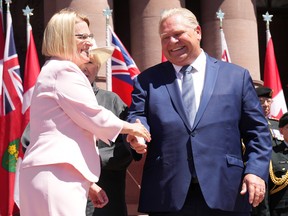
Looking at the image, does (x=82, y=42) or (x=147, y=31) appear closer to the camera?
(x=82, y=42)

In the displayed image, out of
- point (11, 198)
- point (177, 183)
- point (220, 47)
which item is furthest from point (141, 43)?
point (177, 183)

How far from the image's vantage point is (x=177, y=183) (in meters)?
Answer: 4.72

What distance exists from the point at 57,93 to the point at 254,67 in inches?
375

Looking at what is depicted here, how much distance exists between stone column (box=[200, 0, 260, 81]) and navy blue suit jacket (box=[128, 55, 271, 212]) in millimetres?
8297

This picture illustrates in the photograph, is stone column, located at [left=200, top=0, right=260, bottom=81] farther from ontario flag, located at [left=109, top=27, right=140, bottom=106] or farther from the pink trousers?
the pink trousers

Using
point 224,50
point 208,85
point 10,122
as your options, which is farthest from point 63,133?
point 224,50

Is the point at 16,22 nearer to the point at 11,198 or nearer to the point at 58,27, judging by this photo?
the point at 11,198

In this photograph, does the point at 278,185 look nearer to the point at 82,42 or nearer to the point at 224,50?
the point at 82,42

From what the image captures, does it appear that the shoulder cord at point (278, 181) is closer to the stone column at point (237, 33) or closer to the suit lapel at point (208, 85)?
the suit lapel at point (208, 85)

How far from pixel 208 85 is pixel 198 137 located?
0.39 metres

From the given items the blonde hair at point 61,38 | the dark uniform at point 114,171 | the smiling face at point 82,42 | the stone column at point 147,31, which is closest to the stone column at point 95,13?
the stone column at point 147,31

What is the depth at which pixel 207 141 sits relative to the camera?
15.6 ft

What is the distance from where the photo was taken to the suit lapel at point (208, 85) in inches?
190

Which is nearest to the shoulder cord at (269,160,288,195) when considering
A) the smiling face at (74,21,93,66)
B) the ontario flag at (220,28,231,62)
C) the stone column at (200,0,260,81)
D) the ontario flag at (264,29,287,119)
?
the smiling face at (74,21,93,66)
